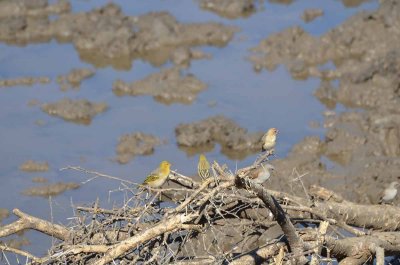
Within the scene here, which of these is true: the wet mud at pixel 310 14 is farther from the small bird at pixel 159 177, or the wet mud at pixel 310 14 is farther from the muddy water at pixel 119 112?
the small bird at pixel 159 177

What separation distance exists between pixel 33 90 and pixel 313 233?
10.6 metres

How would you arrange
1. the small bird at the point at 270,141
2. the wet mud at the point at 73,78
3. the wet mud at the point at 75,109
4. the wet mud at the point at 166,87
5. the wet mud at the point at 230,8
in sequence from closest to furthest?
the small bird at the point at 270,141 < the wet mud at the point at 75,109 < the wet mud at the point at 166,87 < the wet mud at the point at 73,78 < the wet mud at the point at 230,8

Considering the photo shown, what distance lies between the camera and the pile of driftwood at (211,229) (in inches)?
282

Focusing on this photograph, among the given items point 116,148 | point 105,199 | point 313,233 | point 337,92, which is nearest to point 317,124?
point 337,92

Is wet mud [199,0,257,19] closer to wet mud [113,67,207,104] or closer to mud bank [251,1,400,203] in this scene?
mud bank [251,1,400,203]

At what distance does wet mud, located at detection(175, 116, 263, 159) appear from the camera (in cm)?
1470

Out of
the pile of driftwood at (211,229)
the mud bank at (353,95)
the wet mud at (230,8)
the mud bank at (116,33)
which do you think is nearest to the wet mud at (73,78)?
the mud bank at (116,33)

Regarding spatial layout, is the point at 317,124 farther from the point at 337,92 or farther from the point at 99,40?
the point at 99,40

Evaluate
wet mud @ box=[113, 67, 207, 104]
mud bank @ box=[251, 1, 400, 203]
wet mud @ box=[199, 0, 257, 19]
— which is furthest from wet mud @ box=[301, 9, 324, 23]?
wet mud @ box=[113, 67, 207, 104]

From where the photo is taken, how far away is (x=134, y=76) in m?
18.2

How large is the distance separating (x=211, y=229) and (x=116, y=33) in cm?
1246

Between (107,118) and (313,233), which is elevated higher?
(313,233)

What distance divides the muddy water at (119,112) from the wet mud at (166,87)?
0.16m

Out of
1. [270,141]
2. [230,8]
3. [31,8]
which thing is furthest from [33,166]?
[230,8]
